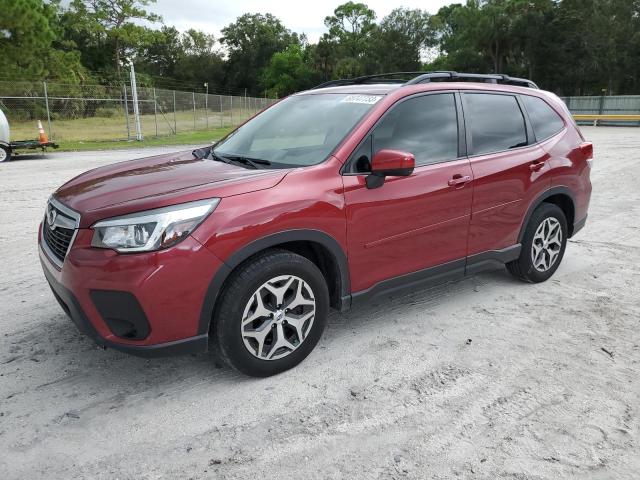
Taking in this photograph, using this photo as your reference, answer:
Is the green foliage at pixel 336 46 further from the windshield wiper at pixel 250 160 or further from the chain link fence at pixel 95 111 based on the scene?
the windshield wiper at pixel 250 160

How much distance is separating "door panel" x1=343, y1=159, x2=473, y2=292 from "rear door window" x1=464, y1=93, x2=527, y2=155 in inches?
12.8

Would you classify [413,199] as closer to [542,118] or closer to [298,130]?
[298,130]

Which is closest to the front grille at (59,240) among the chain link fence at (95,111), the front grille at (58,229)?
the front grille at (58,229)

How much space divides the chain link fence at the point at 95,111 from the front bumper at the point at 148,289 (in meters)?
20.6

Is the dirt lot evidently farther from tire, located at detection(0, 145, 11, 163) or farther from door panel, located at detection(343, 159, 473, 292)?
tire, located at detection(0, 145, 11, 163)

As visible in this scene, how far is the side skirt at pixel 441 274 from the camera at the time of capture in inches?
143

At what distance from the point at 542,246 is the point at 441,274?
4.41ft

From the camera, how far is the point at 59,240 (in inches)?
122

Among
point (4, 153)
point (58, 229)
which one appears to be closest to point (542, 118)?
point (58, 229)

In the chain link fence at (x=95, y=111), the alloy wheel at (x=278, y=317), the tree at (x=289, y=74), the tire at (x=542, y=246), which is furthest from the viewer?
the tree at (x=289, y=74)

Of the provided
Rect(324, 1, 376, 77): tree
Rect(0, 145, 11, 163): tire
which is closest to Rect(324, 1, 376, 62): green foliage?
Rect(324, 1, 376, 77): tree

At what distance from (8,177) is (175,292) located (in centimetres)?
1067

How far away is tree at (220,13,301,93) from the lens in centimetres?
10200

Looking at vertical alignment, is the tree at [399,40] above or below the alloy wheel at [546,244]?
above
